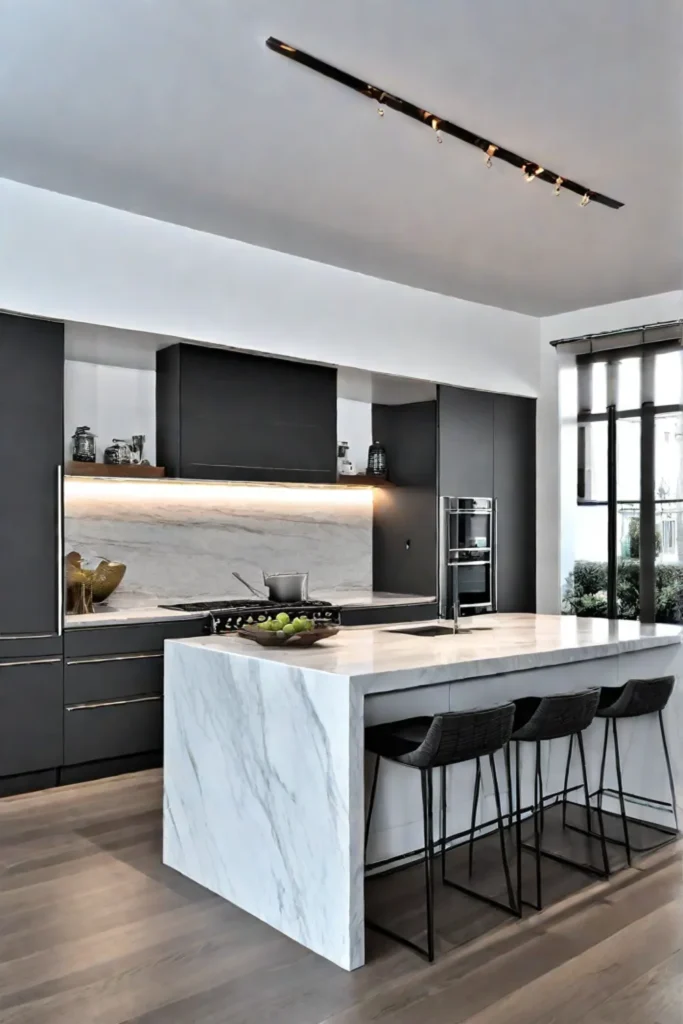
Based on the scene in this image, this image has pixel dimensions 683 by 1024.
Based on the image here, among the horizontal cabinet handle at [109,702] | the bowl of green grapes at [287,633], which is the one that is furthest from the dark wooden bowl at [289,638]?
the horizontal cabinet handle at [109,702]

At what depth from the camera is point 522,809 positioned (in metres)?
3.96

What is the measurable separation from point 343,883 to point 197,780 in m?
0.86

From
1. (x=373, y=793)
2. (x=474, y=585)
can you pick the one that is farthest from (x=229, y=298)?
(x=373, y=793)

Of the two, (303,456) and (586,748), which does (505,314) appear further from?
(586,748)

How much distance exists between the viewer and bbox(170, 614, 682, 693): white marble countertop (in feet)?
9.73

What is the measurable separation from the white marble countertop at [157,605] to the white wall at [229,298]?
1554 millimetres

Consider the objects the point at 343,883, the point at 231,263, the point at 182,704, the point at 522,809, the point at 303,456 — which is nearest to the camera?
the point at 343,883

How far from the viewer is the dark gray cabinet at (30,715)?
4.38 metres

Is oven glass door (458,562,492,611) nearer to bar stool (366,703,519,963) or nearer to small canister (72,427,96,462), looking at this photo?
small canister (72,427,96,462)

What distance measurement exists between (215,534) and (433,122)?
126 inches

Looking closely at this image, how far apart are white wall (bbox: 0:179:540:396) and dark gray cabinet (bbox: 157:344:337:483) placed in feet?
0.79

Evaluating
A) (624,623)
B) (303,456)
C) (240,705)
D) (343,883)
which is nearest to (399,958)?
(343,883)

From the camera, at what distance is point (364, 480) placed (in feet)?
20.8

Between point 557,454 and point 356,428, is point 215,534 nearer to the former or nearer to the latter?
point 356,428
